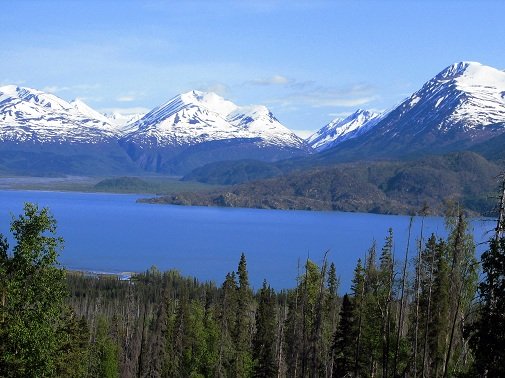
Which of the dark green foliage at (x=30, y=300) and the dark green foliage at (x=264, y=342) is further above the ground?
the dark green foliage at (x=30, y=300)

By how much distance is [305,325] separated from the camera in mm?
55031

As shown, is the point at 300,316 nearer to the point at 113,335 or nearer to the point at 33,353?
the point at 113,335

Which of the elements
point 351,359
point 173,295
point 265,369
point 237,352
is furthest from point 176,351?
point 173,295

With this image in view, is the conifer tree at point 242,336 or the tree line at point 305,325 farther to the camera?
the conifer tree at point 242,336

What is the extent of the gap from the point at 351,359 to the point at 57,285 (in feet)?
99.2

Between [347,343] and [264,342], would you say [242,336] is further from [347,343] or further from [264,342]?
[347,343]

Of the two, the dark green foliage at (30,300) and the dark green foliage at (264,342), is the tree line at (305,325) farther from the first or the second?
the dark green foliage at (264,342)

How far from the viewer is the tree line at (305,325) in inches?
939

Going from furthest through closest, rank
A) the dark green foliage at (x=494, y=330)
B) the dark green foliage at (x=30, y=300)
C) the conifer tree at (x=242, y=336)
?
the conifer tree at (x=242, y=336)
the dark green foliage at (x=30, y=300)
the dark green foliage at (x=494, y=330)

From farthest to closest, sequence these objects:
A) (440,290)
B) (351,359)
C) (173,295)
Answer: (173,295) → (351,359) → (440,290)

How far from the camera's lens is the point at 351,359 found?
50.8m

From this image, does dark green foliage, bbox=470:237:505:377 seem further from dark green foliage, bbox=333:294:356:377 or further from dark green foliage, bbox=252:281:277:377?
dark green foliage, bbox=252:281:277:377

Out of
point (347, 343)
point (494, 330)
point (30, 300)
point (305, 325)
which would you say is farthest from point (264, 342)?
point (494, 330)

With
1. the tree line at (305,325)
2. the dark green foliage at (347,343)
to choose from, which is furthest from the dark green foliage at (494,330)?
the dark green foliage at (347,343)
